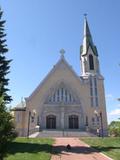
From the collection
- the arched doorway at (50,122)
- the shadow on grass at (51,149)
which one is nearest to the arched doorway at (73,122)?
the arched doorway at (50,122)

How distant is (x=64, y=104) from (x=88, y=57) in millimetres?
11410

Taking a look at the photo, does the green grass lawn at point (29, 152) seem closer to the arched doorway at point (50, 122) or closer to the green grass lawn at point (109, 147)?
the green grass lawn at point (109, 147)

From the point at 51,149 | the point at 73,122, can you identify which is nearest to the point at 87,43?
the point at 73,122

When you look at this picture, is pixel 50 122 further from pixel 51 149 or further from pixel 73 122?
pixel 51 149

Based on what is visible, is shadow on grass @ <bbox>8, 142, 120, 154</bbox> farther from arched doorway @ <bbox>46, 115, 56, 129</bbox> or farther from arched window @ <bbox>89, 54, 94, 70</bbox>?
arched window @ <bbox>89, 54, 94, 70</bbox>

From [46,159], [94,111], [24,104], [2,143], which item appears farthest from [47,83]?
[2,143]

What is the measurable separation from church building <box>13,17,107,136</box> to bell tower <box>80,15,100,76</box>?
4.42 ft

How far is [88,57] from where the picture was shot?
44.0 m

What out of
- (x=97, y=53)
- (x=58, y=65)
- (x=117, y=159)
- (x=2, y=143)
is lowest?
(x=117, y=159)

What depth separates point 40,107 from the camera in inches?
1505

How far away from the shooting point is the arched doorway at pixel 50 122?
3763 centimetres

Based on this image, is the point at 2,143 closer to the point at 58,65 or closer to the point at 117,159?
the point at 117,159

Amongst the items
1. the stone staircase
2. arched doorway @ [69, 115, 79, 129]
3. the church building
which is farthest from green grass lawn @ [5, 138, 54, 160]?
arched doorway @ [69, 115, 79, 129]

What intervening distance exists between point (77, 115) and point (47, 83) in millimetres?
7546
